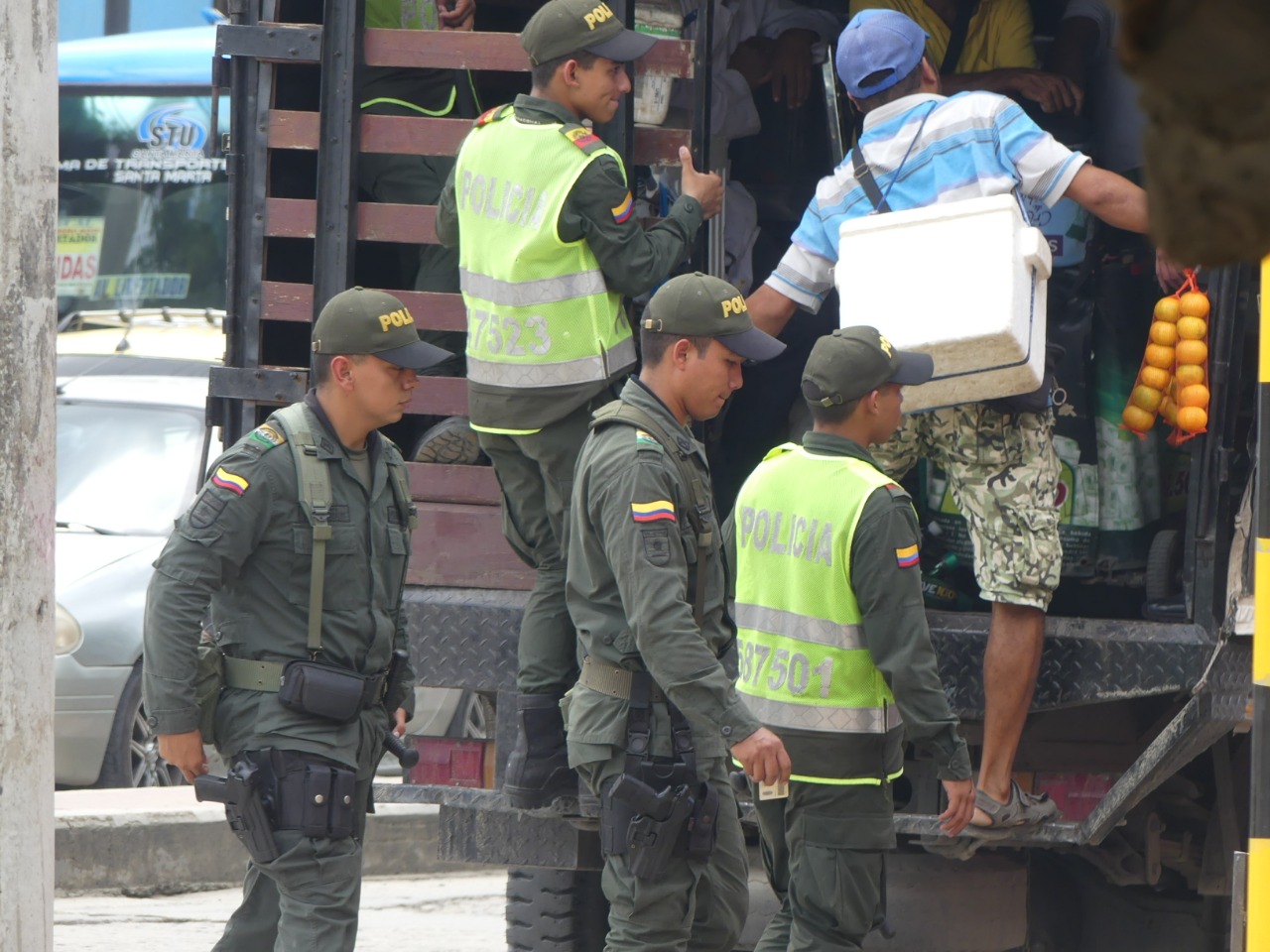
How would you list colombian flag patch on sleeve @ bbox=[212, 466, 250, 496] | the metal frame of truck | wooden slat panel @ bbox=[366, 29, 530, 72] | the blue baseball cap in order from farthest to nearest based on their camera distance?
1. wooden slat panel @ bbox=[366, 29, 530, 72]
2. the metal frame of truck
3. the blue baseball cap
4. colombian flag patch on sleeve @ bbox=[212, 466, 250, 496]

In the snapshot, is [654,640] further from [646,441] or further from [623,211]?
[623,211]

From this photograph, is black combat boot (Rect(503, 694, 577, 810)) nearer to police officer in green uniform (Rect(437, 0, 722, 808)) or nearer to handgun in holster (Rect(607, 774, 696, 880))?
police officer in green uniform (Rect(437, 0, 722, 808))

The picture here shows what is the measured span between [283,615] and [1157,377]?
195 centimetres

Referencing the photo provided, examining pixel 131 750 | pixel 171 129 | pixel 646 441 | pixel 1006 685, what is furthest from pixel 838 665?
pixel 171 129

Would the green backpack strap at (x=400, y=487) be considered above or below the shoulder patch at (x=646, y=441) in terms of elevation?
below

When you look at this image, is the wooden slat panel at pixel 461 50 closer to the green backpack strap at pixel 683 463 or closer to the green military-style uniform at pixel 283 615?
the green military-style uniform at pixel 283 615

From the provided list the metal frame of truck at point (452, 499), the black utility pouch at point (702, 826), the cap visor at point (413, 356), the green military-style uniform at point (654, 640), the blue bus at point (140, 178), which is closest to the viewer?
the green military-style uniform at point (654, 640)

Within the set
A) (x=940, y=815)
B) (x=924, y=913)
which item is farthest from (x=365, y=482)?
(x=924, y=913)

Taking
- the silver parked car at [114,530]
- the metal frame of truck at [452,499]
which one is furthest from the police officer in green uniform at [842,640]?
the silver parked car at [114,530]

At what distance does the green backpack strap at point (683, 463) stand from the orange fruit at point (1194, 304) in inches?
45.0

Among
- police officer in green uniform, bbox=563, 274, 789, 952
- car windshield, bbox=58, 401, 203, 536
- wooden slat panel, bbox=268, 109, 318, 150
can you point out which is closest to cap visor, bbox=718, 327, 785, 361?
police officer in green uniform, bbox=563, 274, 789, 952

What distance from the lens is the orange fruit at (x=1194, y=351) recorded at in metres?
3.94

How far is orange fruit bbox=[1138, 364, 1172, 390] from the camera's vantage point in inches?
159

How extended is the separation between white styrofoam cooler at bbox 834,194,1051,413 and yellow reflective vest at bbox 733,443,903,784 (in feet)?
1.03
